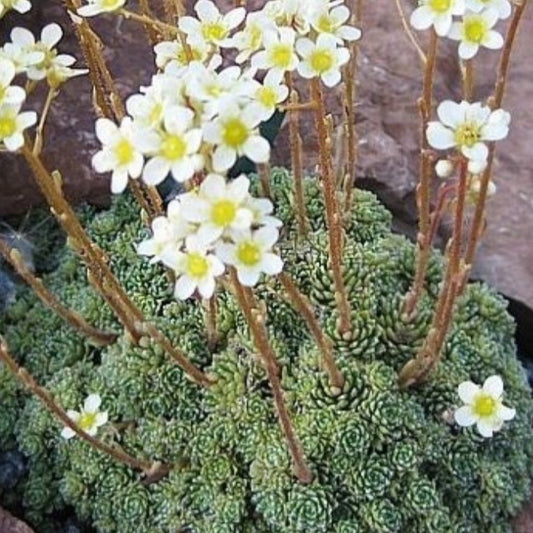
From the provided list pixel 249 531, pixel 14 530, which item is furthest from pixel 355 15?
pixel 14 530

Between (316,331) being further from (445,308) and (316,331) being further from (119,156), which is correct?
(119,156)

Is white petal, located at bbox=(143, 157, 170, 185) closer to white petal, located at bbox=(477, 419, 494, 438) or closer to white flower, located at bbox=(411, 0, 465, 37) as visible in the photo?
Result: white flower, located at bbox=(411, 0, 465, 37)

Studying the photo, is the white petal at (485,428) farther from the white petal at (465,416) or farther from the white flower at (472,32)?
the white flower at (472,32)

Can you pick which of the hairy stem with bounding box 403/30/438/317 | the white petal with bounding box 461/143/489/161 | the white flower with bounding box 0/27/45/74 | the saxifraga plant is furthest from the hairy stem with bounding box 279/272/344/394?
the white flower with bounding box 0/27/45/74

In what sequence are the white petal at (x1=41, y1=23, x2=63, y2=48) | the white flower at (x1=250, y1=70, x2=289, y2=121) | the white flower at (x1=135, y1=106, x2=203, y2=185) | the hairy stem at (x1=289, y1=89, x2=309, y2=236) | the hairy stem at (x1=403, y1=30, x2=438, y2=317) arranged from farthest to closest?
the hairy stem at (x1=289, y1=89, x2=309, y2=236) → the white petal at (x1=41, y1=23, x2=63, y2=48) → the hairy stem at (x1=403, y1=30, x2=438, y2=317) → the white flower at (x1=250, y1=70, x2=289, y2=121) → the white flower at (x1=135, y1=106, x2=203, y2=185)

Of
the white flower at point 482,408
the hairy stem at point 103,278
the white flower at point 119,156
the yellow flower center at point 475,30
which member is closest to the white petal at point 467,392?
the white flower at point 482,408

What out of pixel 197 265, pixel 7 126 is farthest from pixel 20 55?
pixel 197 265

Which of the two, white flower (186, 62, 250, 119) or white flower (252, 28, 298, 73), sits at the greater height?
white flower (186, 62, 250, 119)

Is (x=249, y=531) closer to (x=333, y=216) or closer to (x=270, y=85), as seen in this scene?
(x=333, y=216)
